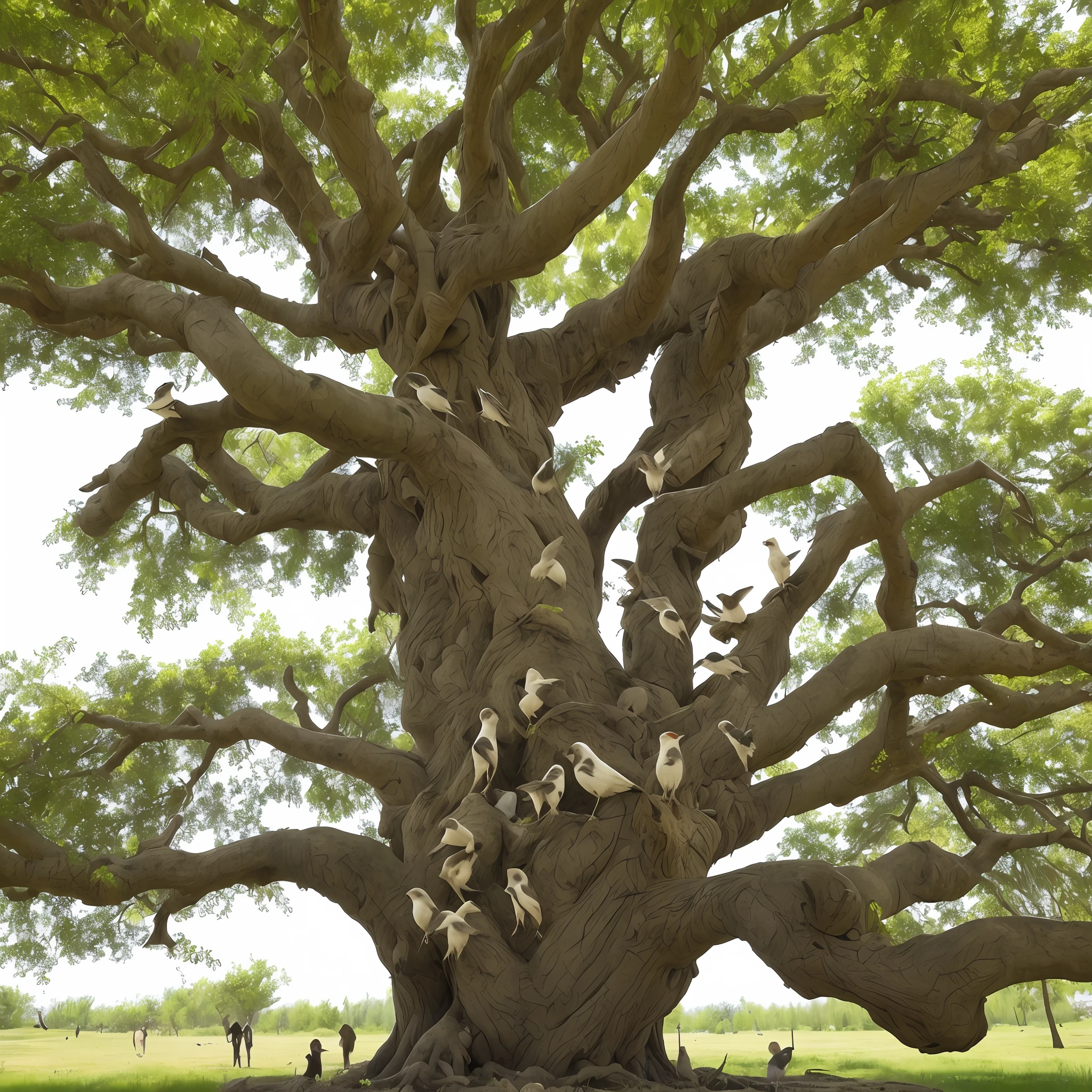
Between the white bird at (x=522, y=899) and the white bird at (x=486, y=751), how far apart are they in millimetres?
622

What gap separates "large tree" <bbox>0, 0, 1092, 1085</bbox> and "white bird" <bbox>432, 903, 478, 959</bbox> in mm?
104

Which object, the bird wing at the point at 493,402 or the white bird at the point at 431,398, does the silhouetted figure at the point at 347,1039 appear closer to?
the white bird at the point at 431,398

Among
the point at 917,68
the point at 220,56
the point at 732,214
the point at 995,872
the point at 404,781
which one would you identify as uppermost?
the point at 732,214

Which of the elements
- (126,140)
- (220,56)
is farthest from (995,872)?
(126,140)

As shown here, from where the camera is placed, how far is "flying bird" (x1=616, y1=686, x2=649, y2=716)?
20.0 feet

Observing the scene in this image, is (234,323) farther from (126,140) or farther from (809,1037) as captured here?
(809,1037)

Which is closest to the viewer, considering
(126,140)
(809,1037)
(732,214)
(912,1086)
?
(912,1086)

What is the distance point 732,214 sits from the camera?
10367 mm

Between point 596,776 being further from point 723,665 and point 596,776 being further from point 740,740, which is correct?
point 723,665

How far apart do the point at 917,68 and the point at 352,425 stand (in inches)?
203

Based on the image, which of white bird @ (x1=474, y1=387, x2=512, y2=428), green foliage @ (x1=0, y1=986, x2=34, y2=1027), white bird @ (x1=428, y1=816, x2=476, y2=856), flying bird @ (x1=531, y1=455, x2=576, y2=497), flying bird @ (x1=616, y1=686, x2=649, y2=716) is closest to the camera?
white bird @ (x1=428, y1=816, x2=476, y2=856)

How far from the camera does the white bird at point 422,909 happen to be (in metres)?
5.19

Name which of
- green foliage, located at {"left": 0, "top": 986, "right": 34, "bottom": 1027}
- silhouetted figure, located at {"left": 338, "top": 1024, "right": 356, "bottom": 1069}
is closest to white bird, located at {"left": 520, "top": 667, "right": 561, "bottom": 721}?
silhouetted figure, located at {"left": 338, "top": 1024, "right": 356, "bottom": 1069}

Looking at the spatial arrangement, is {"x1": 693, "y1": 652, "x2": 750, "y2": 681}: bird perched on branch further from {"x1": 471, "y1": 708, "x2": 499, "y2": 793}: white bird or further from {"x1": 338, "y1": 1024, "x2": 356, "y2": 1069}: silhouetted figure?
{"x1": 338, "y1": 1024, "x2": 356, "y2": 1069}: silhouetted figure
